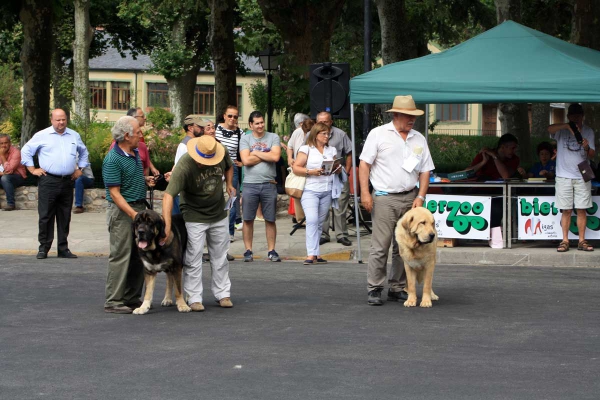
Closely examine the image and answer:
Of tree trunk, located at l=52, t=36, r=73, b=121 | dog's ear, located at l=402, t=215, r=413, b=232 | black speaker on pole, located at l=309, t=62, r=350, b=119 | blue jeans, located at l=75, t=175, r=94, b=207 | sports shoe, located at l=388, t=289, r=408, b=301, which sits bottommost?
sports shoe, located at l=388, t=289, r=408, b=301

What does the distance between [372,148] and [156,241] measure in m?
2.27

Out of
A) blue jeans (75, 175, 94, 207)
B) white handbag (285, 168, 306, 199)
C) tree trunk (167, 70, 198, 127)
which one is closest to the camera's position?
white handbag (285, 168, 306, 199)

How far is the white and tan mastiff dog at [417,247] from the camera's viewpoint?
9.76 m

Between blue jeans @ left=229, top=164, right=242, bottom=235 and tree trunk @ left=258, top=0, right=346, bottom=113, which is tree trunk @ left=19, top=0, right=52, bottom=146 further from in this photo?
blue jeans @ left=229, top=164, right=242, bottom=235

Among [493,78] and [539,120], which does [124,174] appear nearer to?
[493,78]

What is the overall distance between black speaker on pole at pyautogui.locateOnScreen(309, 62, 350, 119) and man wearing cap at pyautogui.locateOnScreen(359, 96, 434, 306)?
517 cm

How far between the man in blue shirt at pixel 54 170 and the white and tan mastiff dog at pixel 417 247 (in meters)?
5.57

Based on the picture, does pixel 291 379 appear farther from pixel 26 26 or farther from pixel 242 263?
pixel 26 26

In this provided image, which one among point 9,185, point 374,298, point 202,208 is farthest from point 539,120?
point 202,208

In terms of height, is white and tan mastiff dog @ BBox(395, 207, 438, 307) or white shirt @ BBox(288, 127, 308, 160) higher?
white shirt @ BBox(288, 127, 308, 160)

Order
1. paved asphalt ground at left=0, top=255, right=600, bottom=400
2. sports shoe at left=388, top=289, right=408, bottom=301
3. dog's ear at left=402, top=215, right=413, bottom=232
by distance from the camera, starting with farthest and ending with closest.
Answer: sports shoe at left=388, top=289, right=408, bottom=301, dog's ear at left=402, top=215, right=413, bottom=232, paved asphalt ground at left=0, top=255, right=600, bottom=400

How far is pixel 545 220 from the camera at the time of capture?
14750mm

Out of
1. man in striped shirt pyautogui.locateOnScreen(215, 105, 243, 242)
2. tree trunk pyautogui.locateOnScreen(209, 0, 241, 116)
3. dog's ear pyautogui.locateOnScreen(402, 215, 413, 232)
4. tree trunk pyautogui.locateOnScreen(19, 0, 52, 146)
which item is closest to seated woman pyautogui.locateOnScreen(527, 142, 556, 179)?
man in striped shirt pyautogui.locateOnScreen(215, 105, 243, 242)

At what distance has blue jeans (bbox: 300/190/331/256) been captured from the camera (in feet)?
44.7
